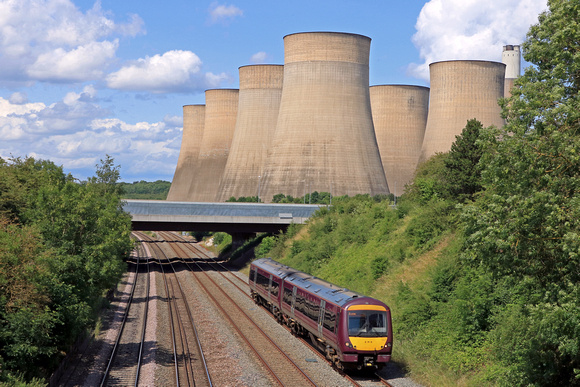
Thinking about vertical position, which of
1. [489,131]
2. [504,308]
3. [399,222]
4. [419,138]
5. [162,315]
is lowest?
[162,315]

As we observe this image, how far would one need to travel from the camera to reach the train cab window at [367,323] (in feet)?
53.0

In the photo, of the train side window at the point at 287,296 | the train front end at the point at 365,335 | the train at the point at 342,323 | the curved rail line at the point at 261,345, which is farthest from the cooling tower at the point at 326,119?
the train front end at the point at 365,335

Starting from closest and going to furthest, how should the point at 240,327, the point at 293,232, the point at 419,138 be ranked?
the point at 240,327, the point at 293,232, the point at 419,138

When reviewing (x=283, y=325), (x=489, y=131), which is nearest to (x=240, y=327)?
(x=283, y=325)

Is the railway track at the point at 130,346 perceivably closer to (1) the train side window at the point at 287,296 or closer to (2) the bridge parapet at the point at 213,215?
(1) the train side window at the point at 287,296

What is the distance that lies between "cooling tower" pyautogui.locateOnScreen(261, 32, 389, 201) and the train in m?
32.4

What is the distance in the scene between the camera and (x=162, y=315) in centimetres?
2603

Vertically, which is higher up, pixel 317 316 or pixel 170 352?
pixel 317 316

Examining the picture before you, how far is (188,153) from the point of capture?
296ft

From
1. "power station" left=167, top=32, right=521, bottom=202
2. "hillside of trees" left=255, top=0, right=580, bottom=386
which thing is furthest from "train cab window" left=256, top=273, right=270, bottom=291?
"power station" left=167, top=32, right=521, bottom=202

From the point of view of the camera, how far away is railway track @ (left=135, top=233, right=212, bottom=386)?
634 inches

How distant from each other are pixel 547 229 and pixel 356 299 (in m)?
7.46

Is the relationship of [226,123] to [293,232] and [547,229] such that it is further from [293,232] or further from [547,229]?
[547,229]

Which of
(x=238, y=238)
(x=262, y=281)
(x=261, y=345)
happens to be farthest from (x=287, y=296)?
(x=238, y=238)
